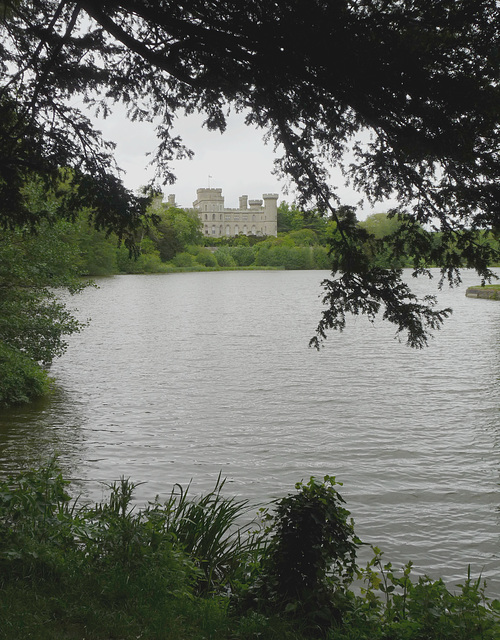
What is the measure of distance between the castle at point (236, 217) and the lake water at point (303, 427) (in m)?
109

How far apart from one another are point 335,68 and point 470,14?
0.87 meters

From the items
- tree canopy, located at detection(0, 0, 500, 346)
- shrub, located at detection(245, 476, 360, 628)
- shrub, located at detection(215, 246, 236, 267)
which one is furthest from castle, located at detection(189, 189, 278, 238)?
shrub, located at detection(245, 476, 360, 628)

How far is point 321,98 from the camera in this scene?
4594mm

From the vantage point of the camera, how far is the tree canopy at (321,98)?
3.85 meters

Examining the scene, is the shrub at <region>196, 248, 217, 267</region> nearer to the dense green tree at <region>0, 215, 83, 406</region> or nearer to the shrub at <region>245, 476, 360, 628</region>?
the dense green tree at <region>0, 215, 83, 406</region>

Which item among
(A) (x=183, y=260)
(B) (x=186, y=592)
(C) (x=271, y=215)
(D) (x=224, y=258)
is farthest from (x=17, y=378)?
(C) (x=271, y=215)

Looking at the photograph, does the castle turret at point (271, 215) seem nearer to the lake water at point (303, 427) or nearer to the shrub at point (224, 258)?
the shrub at point (224, 258)

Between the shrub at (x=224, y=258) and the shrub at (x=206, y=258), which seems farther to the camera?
the shrub at (x=224, y=258)

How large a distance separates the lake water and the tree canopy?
400 centimetres

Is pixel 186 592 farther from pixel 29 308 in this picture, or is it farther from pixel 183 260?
pixel 183 260

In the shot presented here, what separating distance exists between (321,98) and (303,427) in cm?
961

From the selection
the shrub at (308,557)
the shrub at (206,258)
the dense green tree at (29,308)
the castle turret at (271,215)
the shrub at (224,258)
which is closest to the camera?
the shrub at (308,557)

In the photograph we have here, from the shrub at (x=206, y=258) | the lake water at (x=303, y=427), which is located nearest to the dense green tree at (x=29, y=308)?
the lake water at (x=303, y=427)

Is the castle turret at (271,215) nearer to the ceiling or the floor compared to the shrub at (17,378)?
nearer to the ceiling
